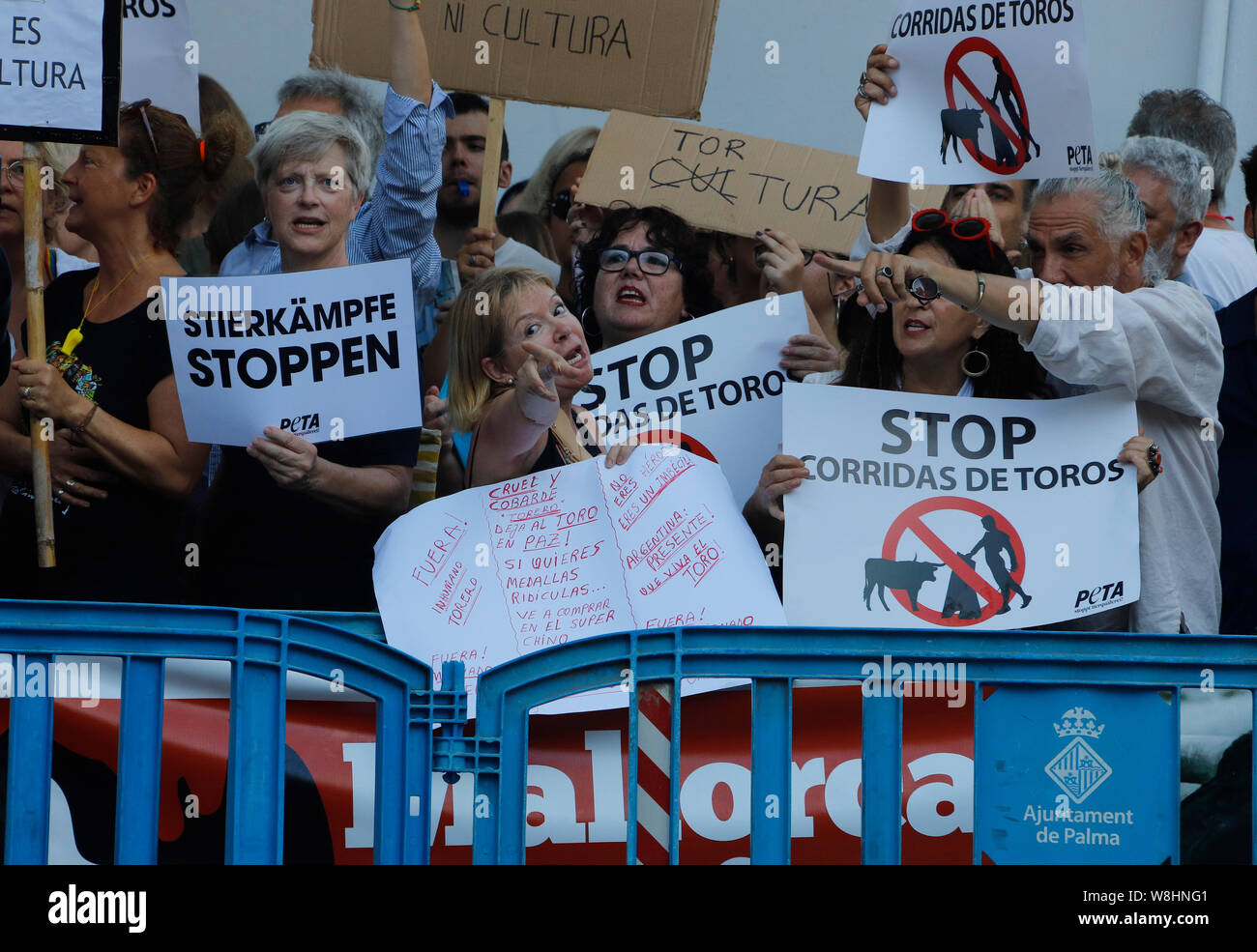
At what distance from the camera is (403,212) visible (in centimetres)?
457

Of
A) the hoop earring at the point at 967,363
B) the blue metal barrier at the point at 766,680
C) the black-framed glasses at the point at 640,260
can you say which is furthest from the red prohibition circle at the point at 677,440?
the blue metal barrier at the point at 766,680

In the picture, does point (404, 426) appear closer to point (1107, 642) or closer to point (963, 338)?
point (963, 338)

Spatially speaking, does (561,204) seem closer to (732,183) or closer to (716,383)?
Answer: (732,183)

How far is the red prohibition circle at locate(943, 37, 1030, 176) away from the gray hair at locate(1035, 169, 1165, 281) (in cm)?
15

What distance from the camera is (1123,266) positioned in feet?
14.3

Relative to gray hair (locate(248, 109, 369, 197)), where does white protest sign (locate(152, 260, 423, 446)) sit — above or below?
below

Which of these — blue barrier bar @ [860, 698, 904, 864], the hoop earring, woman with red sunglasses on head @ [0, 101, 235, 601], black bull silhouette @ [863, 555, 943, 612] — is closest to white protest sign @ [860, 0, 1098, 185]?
the hoop earring

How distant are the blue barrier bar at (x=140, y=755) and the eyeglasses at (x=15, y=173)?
8.19ft

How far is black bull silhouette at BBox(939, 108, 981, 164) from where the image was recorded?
4371 mm

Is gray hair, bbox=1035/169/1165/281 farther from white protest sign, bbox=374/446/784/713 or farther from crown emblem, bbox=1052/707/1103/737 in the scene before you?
crown emblem, bbox=1052/707/1103/737

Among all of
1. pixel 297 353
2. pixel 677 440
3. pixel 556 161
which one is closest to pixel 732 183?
pixel 556 161

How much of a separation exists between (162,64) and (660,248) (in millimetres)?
1554

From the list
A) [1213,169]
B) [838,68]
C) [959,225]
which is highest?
[838,68]

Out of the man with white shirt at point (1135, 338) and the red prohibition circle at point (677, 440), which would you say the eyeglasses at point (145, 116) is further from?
the man with white shirt at point (1135, 338)
